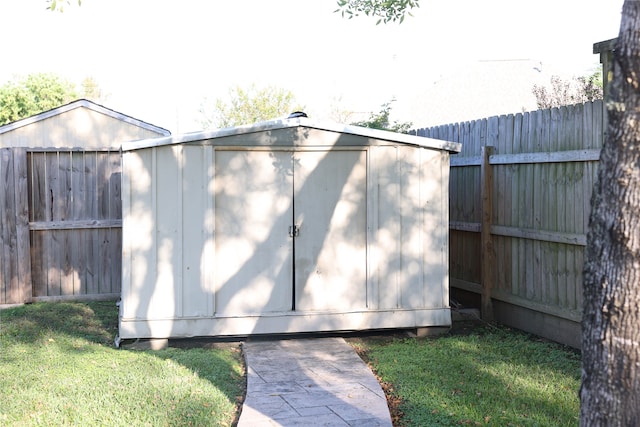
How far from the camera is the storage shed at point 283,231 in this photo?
7441mm

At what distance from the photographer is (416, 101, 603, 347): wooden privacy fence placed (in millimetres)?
7145

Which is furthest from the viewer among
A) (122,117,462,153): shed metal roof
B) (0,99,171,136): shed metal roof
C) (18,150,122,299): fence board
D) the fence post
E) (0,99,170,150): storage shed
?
(0,99,170,150): storage shed

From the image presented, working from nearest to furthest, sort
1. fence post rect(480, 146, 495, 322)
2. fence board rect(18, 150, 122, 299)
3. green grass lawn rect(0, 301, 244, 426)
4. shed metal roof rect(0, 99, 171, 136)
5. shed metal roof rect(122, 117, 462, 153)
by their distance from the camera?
green grass lawn rect(0, 301, 244, 426), shed metal roof rect(122, 117, 462, 153), fence post rect(480, 146, 495, 322), fence board rect(18, 150, 122, 299), shed metal roof rect(0, 99, 171, 136)

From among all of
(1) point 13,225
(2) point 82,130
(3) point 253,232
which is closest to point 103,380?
(3) point 253,232

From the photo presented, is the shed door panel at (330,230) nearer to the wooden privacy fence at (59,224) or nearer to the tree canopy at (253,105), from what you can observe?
the wooden privacy fence at (59,224)

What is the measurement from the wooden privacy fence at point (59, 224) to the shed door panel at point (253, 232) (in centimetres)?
304

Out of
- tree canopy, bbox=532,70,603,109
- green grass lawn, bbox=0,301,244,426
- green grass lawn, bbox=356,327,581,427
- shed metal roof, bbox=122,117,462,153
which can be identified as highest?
tree canopy, bbox=532,70,603,109

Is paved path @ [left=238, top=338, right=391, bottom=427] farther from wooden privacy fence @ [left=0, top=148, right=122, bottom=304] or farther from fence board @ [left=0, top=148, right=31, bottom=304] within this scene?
fence board @ [left=0, top=148, right=31, bottom=304]

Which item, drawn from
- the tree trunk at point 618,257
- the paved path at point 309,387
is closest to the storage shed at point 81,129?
the paved path at point 309,387

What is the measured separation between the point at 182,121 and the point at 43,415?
4056 cm

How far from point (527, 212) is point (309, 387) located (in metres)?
3.52

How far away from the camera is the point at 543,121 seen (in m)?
7.73

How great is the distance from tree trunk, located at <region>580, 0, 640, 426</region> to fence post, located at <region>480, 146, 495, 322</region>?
18.5ft

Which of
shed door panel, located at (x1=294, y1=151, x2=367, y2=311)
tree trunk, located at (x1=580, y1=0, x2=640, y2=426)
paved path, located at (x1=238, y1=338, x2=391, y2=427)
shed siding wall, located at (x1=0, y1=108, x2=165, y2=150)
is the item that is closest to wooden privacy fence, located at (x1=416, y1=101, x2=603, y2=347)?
shed door panel, located at (x1=294, y1=151, x2=367, y2=311)
